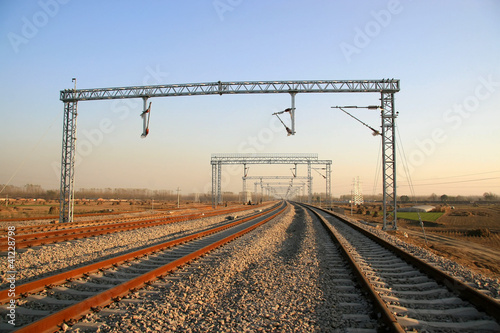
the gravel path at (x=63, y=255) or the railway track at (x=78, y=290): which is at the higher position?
the railway track at (x=78, y=290)

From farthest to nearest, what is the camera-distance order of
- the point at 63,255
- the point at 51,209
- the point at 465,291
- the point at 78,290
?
the point at 51,209, the point at 63,255, the point at 78,290, the point at 465,291

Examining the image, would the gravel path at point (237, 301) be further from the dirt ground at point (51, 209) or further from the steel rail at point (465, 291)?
the dirt ground at point (51, 209)

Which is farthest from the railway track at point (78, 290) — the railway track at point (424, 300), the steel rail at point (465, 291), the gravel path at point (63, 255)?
the steel rail at point (465, 291)

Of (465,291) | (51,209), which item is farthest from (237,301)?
(51,209)

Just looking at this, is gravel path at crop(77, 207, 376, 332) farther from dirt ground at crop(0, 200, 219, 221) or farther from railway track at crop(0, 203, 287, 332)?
dirt ground at crop(0, 200, 219, 221)

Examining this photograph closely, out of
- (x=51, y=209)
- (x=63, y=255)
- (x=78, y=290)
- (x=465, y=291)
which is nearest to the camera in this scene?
(x=465, y=291)

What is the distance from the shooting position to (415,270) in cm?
793

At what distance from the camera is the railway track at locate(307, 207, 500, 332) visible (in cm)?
438

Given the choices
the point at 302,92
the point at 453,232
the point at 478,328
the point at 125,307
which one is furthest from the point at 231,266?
the point at 453,232

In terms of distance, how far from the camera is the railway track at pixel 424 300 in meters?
4.38

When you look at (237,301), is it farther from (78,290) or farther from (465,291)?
(465,291)

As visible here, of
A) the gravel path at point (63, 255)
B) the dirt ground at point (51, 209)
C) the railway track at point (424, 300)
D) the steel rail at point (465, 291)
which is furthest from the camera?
the dirt ground at point (51, 209)

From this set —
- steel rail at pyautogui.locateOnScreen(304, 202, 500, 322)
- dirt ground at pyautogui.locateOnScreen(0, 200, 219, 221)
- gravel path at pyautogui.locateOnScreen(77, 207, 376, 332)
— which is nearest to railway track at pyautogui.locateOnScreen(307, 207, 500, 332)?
steel rail at pyautogui.locateOnScreen(304, 202, 500, 322)

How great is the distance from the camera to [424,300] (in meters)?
5.56
